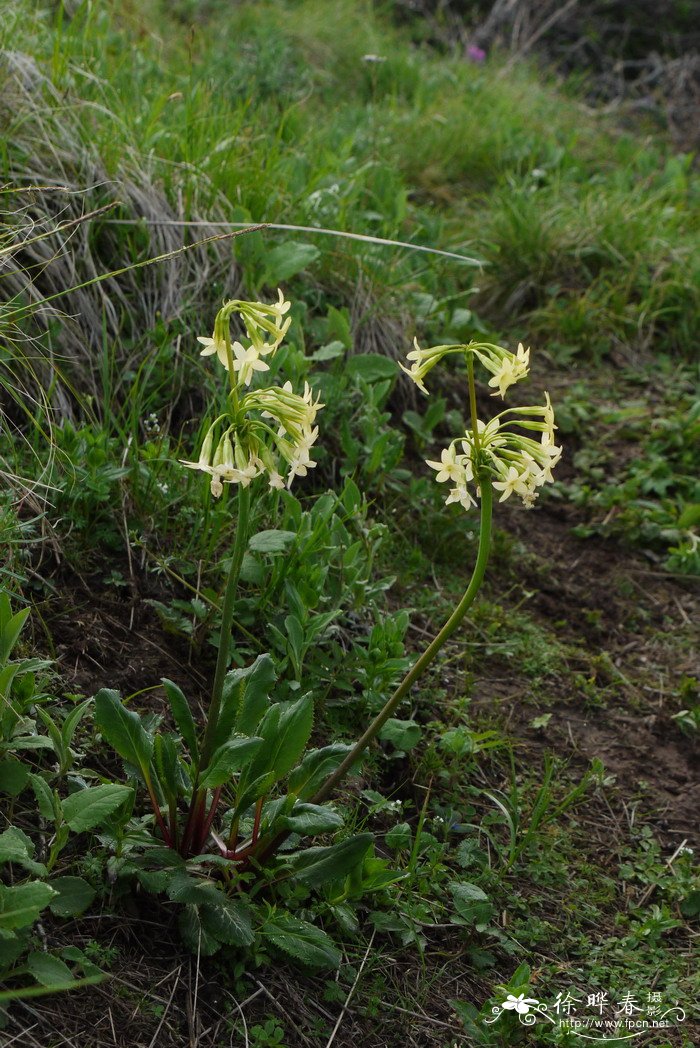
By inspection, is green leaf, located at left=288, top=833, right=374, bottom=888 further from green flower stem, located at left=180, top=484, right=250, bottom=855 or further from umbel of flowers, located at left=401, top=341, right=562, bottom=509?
umbel of flowers, located at left=401, top=341, right=562, bottom=509

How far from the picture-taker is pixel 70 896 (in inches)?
69.2

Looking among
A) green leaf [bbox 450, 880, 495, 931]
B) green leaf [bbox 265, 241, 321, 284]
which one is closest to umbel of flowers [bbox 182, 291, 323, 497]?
green leaf [bbox 450, 880, 495, 931]

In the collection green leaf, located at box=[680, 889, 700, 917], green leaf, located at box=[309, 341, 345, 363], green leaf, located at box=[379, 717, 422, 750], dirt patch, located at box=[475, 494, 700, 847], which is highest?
green leaf, located at box=[309, 341, 345, 363]

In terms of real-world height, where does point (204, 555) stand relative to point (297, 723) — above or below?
below

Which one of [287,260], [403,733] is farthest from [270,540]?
[287,260]

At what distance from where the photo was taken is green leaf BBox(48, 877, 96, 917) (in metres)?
1.74

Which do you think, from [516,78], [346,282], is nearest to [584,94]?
[516,78]

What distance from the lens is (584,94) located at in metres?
6.98

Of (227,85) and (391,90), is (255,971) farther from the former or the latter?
(391,90)

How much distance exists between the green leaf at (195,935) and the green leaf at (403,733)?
0.65 metres

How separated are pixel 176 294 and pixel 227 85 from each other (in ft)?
6.39

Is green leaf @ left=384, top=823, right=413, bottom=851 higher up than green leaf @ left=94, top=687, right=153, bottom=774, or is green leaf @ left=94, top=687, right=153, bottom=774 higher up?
green leaf @ left=94, top=687, right=153, bottom=774

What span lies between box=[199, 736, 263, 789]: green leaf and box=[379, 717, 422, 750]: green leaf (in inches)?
23.7

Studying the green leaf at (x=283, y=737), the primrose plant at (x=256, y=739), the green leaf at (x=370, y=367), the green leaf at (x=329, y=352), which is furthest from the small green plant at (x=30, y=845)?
the green leaf at (x=370, y=367)
